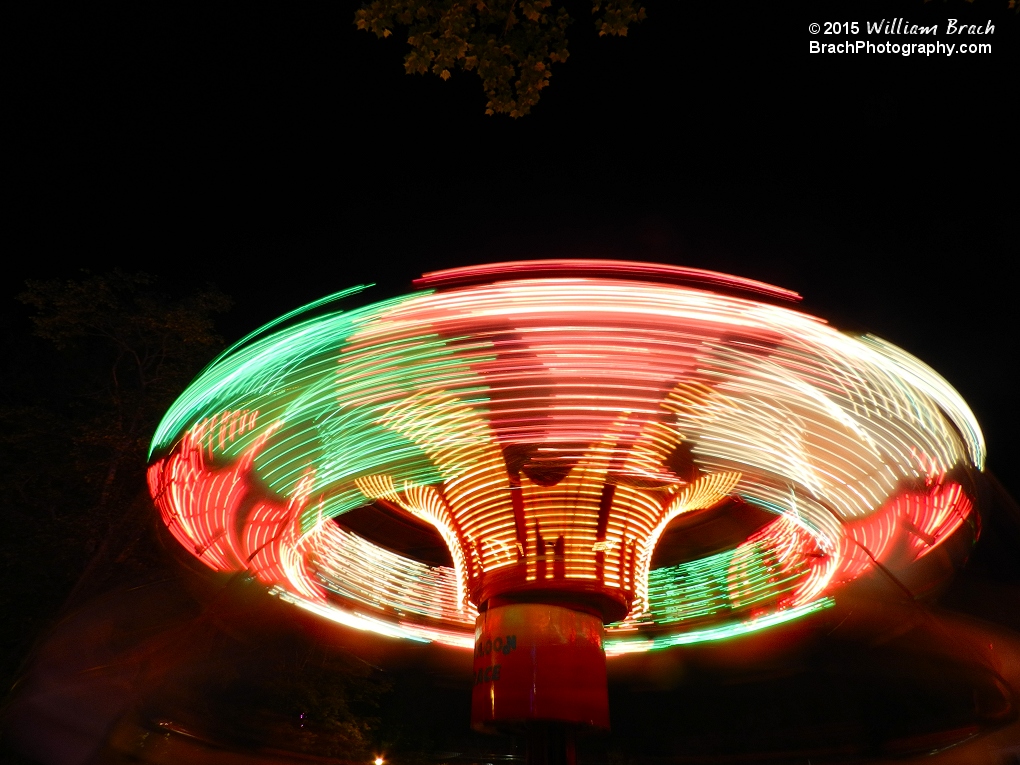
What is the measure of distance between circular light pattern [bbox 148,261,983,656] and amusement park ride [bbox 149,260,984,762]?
0.7 inches

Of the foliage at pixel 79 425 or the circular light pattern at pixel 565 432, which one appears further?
the foliage at pixel 79 425

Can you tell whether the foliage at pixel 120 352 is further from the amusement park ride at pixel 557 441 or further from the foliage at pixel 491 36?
the foliage at pixel 491 36

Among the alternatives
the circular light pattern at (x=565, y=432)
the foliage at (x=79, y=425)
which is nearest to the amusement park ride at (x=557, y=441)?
the circular light pattern at (x=565, y=432)

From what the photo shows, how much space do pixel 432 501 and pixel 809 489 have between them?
3.40 metres

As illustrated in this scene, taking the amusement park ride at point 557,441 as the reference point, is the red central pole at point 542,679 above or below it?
below

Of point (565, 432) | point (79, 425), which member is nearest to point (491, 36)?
point (565, 432)

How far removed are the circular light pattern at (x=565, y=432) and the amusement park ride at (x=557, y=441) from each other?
0.02 metres

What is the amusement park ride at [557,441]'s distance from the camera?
277 inches

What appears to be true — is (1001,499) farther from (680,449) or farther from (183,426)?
(183,426)

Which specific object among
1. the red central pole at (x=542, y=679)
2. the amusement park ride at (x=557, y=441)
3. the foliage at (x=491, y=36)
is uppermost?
the foliage at (x=491, y=36)

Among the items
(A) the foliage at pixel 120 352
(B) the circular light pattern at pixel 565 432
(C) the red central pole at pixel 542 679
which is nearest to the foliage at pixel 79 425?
(A) the foliage at pixel 120 352

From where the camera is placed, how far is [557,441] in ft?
24.2

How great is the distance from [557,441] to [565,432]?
16cm

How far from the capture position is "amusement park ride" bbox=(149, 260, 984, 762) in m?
7.05
